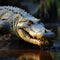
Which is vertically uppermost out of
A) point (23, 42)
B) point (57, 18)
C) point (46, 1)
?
point (23, 42)

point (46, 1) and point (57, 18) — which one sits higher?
point (46, 1)

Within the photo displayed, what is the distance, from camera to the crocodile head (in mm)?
9109

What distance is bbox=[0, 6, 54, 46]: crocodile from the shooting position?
9164mm

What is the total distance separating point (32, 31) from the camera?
939cm

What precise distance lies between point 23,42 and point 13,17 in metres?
1.02

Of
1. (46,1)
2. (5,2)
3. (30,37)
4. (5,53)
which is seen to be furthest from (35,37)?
(46,1)

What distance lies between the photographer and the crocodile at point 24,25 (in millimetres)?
9164

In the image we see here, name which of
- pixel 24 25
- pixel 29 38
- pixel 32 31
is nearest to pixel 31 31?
pixel 32 31

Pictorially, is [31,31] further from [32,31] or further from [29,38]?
[29,38]

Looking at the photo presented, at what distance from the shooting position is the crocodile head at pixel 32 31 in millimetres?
9109

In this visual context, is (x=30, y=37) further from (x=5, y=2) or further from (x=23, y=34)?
(x=5, y=2)

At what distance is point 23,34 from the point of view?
31.9 ft

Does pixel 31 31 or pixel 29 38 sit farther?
pixel 29 38

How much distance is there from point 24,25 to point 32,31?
1.30ft
